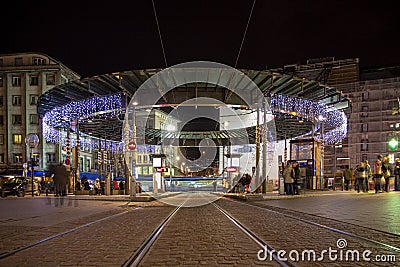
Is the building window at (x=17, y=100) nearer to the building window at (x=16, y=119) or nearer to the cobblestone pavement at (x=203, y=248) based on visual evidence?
the building window at (x=16, y=119)

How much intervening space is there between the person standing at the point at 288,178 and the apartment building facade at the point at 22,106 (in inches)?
2020

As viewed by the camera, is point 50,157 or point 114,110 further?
point 50,157

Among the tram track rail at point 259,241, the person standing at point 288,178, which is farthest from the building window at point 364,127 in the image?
the tram track rail at point 259,241

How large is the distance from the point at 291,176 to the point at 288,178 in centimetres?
27

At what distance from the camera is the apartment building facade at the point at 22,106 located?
236ft

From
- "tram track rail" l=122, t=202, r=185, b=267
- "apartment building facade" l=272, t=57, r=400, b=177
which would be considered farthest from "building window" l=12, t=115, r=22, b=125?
"tram track rail" l=122, t=202, r=185, b=267

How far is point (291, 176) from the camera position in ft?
85.5

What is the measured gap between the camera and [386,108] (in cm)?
7569

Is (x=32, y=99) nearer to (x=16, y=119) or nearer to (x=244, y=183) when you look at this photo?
(x=16, y=119)

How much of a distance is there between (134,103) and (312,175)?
49.7 feet

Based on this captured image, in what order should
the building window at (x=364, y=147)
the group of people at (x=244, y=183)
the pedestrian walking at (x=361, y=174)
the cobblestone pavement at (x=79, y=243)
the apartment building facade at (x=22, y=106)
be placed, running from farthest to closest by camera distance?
the building window at (x=364, y=147)
the apartment building facade at (x=22, y=106)
the group of people at (x=244, y=183)
the pedestrian walking at (x=361, y=174)
the cobblestone pavement at (x=79, y=243)

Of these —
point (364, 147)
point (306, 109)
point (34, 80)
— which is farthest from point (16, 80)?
point (364, 147)

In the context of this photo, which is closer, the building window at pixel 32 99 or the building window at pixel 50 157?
the building window at pixel 50 157

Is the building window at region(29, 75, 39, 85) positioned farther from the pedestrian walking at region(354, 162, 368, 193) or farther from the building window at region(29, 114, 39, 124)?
the pedestrian walking at region(354, 162, 368, 193)
